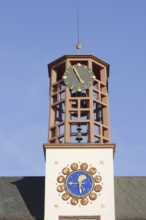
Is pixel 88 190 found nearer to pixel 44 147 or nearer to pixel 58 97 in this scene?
pixel 44 147

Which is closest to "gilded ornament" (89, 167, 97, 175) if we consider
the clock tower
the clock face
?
the clock tower

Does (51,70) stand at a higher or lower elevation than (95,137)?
higher

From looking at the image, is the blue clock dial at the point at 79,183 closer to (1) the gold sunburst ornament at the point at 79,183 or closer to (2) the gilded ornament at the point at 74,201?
(1) the gold sunburst ornament at the point at 79,183

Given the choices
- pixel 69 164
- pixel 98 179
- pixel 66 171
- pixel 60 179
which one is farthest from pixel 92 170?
pixel 60 179

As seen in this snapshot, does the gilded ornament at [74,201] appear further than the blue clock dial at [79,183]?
No

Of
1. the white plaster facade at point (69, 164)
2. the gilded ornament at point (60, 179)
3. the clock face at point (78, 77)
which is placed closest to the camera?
the white plaster facade at point (69, 164)

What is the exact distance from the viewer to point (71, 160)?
122 ft

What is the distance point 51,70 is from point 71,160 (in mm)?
6967

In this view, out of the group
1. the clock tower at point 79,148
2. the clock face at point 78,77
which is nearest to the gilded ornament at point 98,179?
the clock tower at point 79,148

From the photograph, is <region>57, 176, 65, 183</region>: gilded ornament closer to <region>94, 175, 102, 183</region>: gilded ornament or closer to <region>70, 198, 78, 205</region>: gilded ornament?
<region>70, 198, 78, 205</region>: gilded ornament

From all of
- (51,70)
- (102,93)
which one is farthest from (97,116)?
(51,70)

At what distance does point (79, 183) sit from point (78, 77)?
7071mm

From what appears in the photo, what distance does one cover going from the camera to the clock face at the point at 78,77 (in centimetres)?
4006

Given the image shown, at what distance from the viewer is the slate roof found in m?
36.7
